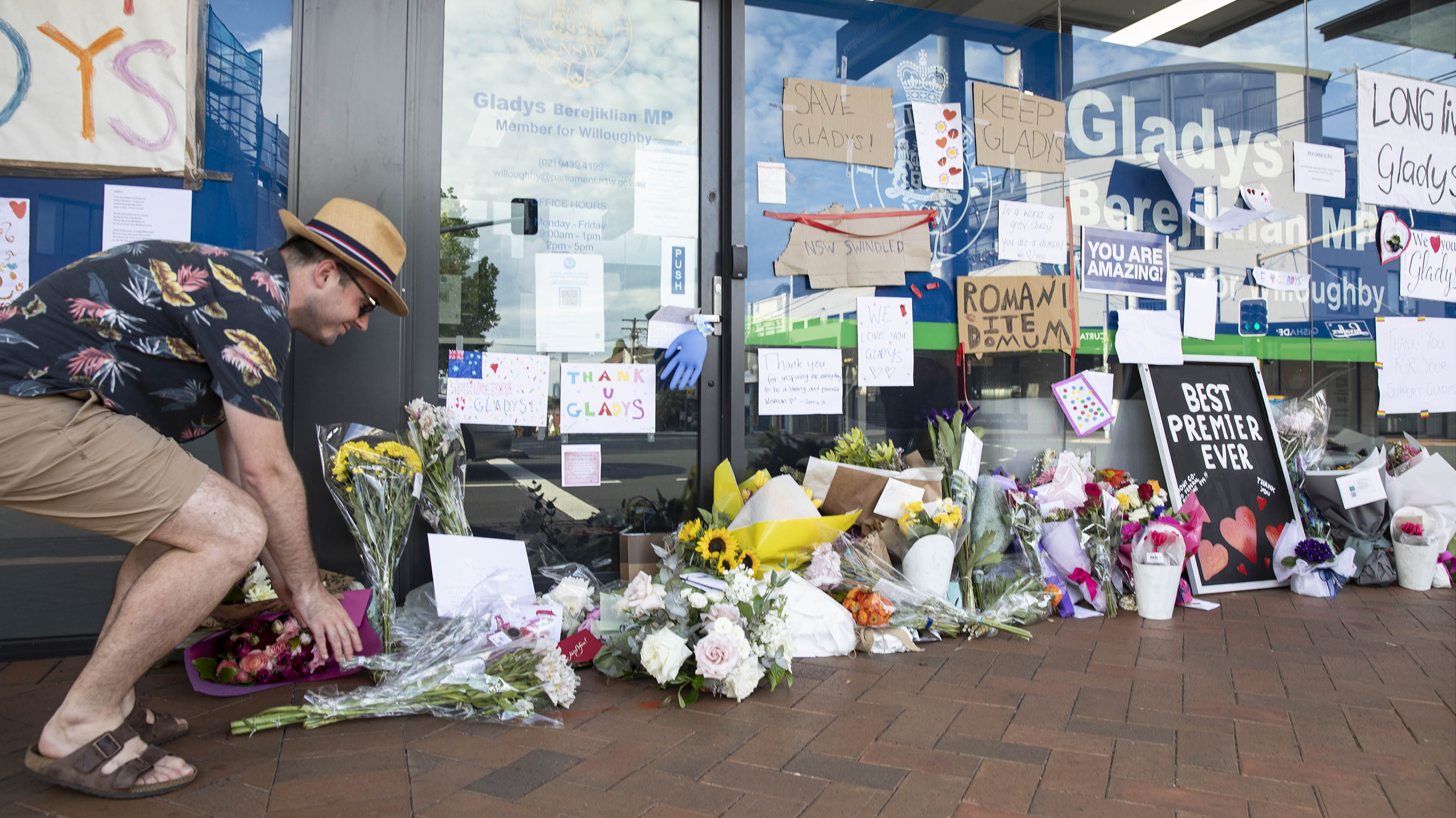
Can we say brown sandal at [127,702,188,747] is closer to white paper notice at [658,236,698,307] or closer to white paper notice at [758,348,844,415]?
white paper notice at [658,236,698,307]

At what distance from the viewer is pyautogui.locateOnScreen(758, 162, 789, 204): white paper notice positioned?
409 centimetres

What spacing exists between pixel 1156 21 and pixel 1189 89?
426mm

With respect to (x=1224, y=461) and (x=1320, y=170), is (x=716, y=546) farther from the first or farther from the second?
(x=1320, y=170)

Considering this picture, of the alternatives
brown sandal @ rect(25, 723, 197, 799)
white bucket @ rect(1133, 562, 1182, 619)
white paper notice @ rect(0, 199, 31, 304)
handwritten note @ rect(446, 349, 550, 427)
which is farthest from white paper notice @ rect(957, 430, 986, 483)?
white paper notice @ rect(0, 199, 31, 304)

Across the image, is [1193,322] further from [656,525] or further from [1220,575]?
[656,525]

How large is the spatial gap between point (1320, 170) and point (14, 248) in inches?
251

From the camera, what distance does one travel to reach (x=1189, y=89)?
16.2 ft

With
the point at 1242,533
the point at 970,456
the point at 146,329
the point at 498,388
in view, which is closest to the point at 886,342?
the point at 970,456

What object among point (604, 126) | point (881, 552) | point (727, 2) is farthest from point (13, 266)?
point (881, 552)

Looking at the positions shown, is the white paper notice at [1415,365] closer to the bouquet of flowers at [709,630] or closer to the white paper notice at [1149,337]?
the white paper notice at [1149,337]

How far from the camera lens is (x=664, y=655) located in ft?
8.77

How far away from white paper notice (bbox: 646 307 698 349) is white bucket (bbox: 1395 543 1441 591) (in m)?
3.69

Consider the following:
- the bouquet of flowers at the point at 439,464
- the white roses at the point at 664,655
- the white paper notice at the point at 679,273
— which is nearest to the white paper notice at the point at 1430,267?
the white paper notice at the point at 679,273

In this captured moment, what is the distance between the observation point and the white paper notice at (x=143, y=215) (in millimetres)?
3191
